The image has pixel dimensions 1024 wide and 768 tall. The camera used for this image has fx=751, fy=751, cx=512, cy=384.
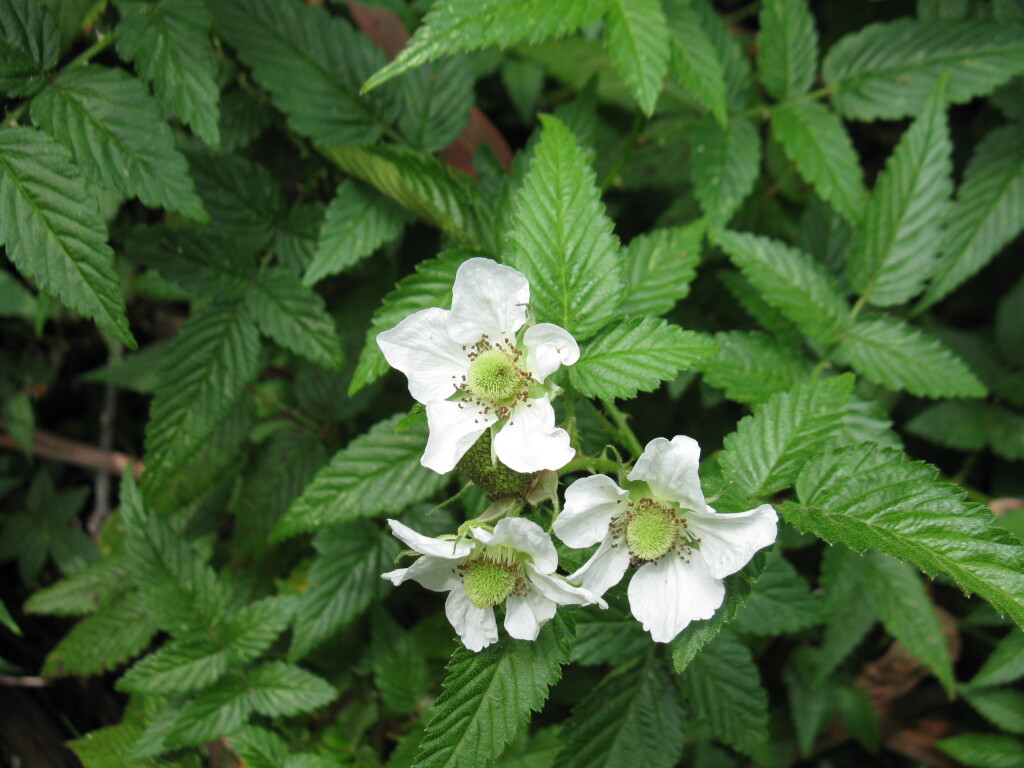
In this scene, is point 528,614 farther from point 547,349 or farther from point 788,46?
point 788,46

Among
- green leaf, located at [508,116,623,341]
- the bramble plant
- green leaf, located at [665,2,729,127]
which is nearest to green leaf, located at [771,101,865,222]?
the bramble plant

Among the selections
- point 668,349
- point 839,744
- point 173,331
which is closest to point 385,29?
point 173,331

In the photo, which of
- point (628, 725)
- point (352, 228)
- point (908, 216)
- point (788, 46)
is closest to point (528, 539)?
point (628, 725)

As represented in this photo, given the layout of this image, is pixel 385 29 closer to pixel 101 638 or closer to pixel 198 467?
pixel 198 467

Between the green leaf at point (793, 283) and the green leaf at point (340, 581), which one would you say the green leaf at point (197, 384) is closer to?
the green leaf at point (340, 581)

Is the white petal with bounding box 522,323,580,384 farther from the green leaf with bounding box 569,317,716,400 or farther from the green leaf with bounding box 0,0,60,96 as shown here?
the green leaf with bounding box 0,0,60,96

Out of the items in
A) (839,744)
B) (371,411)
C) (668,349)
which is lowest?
(839,744)

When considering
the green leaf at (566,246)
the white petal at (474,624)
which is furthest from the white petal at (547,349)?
the white petal at (474,624)
